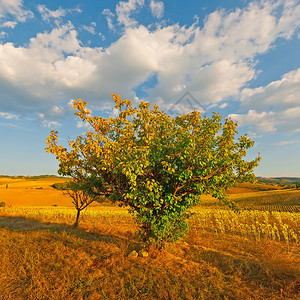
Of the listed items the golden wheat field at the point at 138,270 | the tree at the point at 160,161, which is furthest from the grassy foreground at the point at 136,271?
the tree at the point at 160,161

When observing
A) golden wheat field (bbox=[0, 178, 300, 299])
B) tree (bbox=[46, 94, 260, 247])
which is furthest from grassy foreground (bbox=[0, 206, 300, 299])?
tree (bbox=[46, 94, 260, 247])

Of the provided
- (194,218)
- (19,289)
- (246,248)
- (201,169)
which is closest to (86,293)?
(19,289)

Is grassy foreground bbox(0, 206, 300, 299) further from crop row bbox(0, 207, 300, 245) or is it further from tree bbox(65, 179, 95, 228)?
tree bbox(65, 179, 95, 228)

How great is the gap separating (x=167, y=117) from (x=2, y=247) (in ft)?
43.6

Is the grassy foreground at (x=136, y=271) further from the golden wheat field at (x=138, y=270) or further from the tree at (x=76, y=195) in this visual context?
the tree at (x=76, y=195)

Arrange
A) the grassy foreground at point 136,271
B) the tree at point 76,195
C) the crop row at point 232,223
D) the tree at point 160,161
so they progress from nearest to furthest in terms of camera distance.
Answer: the grassy foreground at point 136,271 → the tree at point 160,161 → the tree at point 76,195 → the crop row at point 232,223

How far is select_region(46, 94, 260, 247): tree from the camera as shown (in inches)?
377

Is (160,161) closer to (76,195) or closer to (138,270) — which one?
(138,270)

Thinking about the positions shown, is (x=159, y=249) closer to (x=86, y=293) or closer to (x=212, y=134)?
(x=86, y=293)

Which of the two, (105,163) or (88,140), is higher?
(88,140)

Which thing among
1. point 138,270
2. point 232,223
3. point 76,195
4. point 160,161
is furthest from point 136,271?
point 232,223

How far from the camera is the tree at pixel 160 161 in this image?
959 cm

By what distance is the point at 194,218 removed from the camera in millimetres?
26641

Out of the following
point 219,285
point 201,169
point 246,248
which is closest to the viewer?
point 219,285
